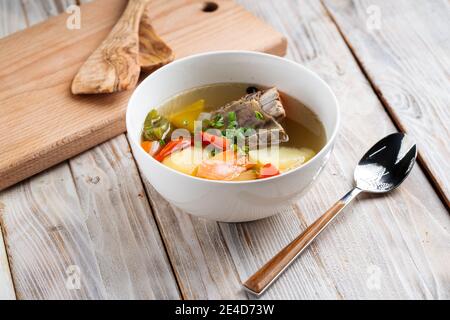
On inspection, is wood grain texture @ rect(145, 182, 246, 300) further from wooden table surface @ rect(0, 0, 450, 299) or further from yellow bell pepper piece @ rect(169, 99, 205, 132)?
yellow bell pepper piece @ rect(169, 99, 205, 132)

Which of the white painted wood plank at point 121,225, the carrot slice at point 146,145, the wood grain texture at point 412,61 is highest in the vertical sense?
the carrot slice at point 146,145

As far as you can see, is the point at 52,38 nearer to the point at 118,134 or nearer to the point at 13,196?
the point at 118,134

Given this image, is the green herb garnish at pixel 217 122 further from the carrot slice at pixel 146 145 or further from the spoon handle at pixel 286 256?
the spoon handle at pixel 286 256

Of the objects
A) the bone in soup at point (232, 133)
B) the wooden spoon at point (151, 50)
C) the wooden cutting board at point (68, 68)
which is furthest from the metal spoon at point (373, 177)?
the wooden spoon at point (151, 50)

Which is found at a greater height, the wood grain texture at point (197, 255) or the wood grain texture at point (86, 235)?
the wood grain texture at point (86, 235)

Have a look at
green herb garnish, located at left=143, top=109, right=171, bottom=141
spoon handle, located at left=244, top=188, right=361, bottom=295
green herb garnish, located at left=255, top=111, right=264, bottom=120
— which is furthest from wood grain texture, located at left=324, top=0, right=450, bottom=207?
green herb garnish, located at left=143, top=109, right=171, bottom=141

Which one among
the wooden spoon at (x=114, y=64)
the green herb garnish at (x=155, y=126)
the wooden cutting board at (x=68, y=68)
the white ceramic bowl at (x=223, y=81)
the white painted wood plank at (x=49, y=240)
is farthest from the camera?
the wooden spoon at (x=114, y=64)
